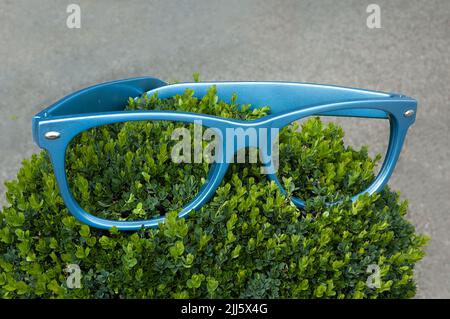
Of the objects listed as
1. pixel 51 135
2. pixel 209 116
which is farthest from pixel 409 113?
pixel 51 135

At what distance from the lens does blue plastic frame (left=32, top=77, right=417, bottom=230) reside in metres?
1.40

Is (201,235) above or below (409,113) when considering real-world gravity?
below

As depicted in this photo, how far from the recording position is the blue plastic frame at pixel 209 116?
140 cm

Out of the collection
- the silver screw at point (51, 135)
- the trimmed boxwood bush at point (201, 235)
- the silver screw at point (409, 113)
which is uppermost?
the silver screw at point (409, 113)

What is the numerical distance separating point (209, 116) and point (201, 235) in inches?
10.6

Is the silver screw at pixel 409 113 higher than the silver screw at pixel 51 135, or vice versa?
the silver screw at pixel 409 113

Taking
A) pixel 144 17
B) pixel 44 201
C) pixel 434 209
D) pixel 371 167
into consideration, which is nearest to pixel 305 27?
pixel 144 17

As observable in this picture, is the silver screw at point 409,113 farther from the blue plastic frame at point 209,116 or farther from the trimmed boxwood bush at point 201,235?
the trimmed boxwood bush at point 201,235

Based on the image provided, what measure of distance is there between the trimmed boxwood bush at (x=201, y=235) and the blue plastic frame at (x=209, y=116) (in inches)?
1.3

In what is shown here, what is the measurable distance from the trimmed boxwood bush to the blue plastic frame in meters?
0.03

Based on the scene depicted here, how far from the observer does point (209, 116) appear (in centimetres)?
144

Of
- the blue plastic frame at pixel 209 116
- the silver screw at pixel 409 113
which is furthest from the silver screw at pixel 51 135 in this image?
the silver screw at pixel 409 113

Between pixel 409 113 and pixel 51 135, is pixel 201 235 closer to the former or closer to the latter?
pixel 51 135

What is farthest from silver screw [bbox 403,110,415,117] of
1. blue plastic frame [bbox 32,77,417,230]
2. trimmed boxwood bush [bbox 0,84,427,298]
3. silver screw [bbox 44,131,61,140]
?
silver screw [bbox 44,131,61,140]
